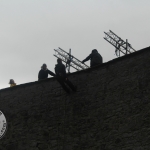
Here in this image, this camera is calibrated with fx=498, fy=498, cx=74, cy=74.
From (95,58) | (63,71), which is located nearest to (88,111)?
(63,71)

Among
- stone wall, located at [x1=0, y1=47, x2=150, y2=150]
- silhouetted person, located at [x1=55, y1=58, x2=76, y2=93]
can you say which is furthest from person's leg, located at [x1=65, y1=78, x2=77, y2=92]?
stone wall, located at [x1=0, y1=47, x2=150, y2=150]

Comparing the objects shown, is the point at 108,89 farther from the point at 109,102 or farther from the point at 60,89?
the point at 60,89

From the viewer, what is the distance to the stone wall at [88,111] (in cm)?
1388

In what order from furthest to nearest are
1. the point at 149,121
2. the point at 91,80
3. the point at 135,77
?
1. the point at 91,80
2. the point at 135,77
3. the point at 149,121

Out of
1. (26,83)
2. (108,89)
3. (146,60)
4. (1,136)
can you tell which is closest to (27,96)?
(26,83)

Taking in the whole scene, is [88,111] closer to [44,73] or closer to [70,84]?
[70,84]

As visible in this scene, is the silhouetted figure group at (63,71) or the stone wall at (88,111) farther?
the silhouetted figure group at (63,71)

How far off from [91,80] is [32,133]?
2.58 meters

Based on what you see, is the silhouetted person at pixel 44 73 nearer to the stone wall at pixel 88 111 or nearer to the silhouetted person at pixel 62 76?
the stone wall at pixel 88 111

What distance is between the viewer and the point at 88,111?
15.1 m

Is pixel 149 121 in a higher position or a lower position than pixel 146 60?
lower

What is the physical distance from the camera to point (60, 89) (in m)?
16.3

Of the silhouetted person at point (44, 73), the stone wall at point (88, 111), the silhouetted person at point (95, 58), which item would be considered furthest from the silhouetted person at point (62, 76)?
the silhouetted person at point (44, 73)

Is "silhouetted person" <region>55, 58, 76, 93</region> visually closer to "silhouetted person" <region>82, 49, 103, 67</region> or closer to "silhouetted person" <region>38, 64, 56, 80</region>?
"silhouetted person" <region>82, 49, 103, 67</region>
